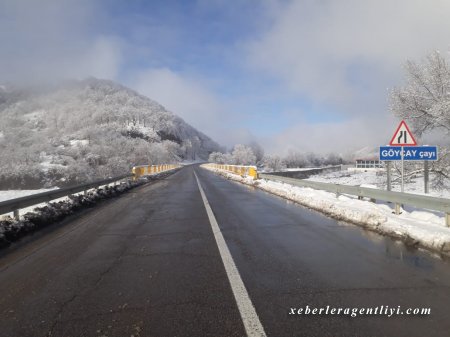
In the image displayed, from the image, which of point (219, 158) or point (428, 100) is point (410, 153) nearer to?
point (428, 100)

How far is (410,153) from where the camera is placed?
418 inches

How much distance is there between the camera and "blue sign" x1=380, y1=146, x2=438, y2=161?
10.4 metres

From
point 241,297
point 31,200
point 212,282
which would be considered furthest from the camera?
point 31,200

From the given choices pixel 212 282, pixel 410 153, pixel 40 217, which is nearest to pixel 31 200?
pixel 40 217

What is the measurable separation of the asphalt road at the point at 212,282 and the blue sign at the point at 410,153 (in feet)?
11.7

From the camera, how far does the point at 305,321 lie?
363 centimetres

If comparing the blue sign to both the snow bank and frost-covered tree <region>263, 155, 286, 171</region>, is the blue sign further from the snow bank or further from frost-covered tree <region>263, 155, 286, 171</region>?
frost-covered tree <region>263, 155, 286, 171</region>

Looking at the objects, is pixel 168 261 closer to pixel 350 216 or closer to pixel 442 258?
pixel 442 258

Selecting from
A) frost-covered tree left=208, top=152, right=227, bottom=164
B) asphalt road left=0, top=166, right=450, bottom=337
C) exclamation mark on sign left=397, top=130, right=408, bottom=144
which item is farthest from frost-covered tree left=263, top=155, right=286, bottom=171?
asphalt road left=0, top=166, right=450, bottom=337

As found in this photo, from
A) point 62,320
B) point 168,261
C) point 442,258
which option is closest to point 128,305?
point 62,320

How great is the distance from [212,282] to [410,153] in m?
8.45

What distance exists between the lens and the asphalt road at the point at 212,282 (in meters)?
3.59

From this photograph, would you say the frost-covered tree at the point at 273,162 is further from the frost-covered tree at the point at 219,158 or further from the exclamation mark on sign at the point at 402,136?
the exclamation mark on sign at the point at 402,136

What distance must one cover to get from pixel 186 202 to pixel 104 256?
8.11 meters
